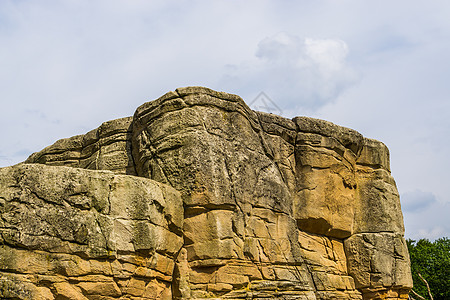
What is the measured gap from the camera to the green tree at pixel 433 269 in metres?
32.2

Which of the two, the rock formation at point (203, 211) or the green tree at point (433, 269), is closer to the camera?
the rock formation at point (203, 211)

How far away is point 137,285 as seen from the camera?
12961 mm

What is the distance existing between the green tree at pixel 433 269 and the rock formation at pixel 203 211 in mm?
13911

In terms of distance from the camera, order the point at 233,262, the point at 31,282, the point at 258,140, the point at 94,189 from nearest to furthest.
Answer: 1. the point at 31,282
2. the point at 94,189
3. the point at 233,262
4. the point at 258,140

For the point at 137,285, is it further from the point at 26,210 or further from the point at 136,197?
the point at 26,210

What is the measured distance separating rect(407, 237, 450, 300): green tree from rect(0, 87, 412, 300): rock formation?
45.6 feet

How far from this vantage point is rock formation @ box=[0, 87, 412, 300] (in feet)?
40.5

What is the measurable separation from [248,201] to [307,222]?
3.99 m

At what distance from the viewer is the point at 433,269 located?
33.2 meters

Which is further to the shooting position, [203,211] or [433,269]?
[433,269]

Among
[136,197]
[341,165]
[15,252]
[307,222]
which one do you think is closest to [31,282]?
[15,252]

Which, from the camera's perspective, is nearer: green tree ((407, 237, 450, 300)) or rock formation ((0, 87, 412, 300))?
rock formation ((0, 87, 412, 300))

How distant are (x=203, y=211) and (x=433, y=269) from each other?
22.5 metres

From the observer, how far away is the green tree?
3225 centimetres
